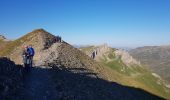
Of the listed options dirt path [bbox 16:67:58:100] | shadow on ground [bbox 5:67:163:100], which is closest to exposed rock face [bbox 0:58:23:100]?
shadow on ground [bbox 5:67:163:100]

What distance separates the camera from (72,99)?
30016mm

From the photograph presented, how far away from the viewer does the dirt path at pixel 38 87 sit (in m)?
24.5

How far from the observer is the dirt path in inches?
967

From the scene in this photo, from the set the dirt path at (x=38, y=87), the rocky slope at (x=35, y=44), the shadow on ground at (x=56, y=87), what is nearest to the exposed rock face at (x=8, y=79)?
the shadow on ground at (x=56, y=87)

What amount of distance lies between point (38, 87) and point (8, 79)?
17.2 ft

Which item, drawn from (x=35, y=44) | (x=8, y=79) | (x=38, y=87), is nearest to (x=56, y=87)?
(x=38, y=87)

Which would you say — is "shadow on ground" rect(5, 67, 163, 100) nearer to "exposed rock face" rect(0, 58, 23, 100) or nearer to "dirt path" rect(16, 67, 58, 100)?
"dirt path" rect(16, 67, 58, 100)

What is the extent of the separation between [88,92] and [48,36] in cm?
3977

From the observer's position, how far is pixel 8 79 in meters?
23.8

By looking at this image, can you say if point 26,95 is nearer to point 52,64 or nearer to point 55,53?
point 52,64

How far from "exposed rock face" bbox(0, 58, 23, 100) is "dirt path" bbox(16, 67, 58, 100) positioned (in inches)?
29.5

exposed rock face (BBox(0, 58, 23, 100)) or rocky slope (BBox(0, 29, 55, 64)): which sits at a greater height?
rocky slope (BBox(0, 29, 55, 64))

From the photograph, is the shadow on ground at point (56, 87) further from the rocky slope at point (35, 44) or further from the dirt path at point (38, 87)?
the rocky slope at point (35, 44)

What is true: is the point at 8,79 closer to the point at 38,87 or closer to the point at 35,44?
the point at 38,87
